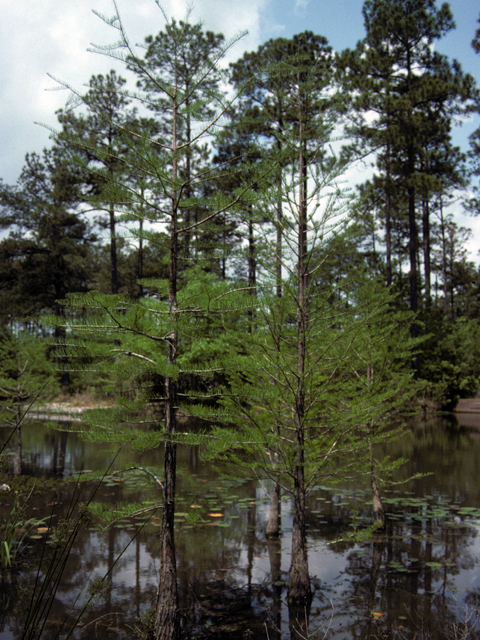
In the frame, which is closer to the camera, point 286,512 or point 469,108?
point 286,512

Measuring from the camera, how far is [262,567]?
6555 millimetres

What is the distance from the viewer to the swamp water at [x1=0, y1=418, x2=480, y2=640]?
5004mm

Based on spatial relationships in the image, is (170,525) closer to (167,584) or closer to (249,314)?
(167,584)

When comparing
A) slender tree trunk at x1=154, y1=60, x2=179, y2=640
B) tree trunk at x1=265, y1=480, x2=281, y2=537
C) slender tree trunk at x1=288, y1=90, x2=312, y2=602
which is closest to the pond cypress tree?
slender tree trunk at x1=154, y1=60, x2=179, y2=640

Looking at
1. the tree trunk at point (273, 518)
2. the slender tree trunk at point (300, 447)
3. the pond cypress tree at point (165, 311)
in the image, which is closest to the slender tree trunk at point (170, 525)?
the pond cypress tree at point (165, 311)

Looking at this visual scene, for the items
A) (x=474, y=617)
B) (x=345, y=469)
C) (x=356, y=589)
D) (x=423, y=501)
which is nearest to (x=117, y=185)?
(x=345, y=469)

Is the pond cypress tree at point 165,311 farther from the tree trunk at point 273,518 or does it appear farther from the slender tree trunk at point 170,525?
the tree trunk at point 273,518

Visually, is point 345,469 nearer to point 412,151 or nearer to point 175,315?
point 175,315

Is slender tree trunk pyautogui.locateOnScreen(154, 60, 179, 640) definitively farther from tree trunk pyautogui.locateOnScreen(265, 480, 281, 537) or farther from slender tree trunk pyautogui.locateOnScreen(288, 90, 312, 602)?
tree trunk pyautogui.locateOnScreen(265, 480, 281, 537)

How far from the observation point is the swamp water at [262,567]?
16.4 ft

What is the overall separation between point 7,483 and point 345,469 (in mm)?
7113

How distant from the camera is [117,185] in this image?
4.66m

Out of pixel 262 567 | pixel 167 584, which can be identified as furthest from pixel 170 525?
pixel 262 567

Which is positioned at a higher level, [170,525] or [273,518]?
[170,525]
